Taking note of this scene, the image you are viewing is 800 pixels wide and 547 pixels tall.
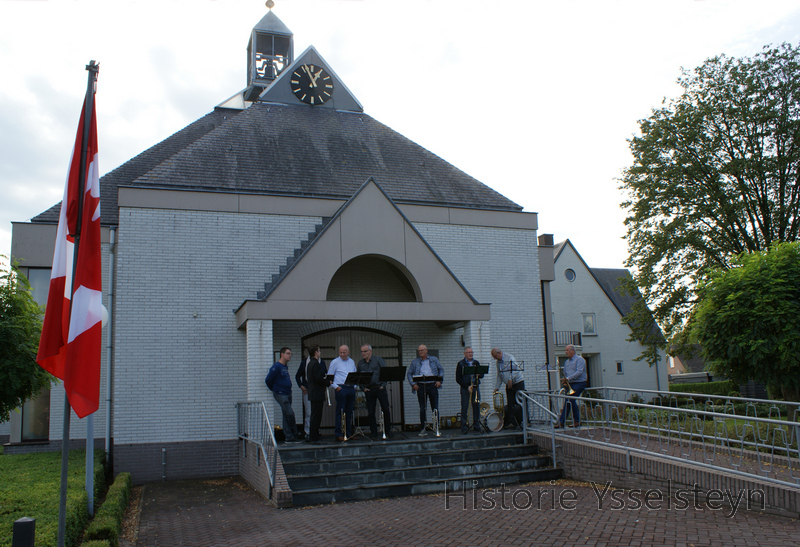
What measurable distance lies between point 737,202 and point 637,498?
1891cm

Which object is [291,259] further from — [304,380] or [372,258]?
[304,380]

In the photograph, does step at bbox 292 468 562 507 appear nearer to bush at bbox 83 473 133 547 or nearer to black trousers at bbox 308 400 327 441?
black trousers at bbox 308 400 327 441

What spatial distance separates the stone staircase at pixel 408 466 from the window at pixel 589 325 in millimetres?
25881

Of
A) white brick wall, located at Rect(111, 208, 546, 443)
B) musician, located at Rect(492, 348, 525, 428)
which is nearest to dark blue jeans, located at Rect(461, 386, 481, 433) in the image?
musician, located at Rect(492, 348, 525, 428)

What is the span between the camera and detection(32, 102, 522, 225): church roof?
14.5 meters

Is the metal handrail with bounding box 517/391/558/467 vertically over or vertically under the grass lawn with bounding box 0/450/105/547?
over

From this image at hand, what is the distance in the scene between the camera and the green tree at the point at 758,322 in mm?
11820

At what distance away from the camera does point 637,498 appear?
846 centimetres

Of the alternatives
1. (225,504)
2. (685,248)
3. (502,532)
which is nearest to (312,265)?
(225,504)

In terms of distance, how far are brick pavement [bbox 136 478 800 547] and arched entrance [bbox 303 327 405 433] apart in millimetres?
4464

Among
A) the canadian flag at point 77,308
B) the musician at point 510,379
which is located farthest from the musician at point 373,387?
the canadian flag at point 77,308

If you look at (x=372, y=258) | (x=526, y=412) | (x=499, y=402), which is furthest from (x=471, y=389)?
(x=372, y=258)

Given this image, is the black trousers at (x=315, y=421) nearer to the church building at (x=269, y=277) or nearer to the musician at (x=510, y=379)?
the church building at (x=269, y=277)

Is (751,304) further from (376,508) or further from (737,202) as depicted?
(737,202)
